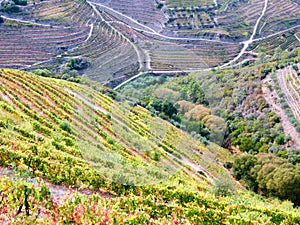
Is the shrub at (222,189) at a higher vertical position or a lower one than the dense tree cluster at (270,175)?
higher

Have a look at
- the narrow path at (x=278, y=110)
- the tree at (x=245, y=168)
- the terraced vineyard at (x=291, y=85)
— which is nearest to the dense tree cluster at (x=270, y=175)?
the tree at (x=245, y=168)

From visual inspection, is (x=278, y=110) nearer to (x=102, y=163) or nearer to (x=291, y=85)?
(x=291, y=85)

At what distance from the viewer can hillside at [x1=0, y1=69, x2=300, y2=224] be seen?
419 cm

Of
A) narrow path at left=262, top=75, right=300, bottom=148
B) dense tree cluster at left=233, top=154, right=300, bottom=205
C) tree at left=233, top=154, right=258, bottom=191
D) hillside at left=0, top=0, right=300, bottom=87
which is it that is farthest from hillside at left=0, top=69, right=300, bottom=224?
narrow path at left=262, top=75, right=300, bottom=148

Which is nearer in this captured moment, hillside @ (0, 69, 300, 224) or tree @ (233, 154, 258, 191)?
hillside @ (0, 69, 300, 224)

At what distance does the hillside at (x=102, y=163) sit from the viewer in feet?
13.7

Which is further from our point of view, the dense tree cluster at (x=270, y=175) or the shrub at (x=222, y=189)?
the dense tree cluster at (x=270, y=175)

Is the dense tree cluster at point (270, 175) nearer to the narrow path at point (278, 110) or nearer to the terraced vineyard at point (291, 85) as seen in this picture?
the narrow path at point (278, 110)

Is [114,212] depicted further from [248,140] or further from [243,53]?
[243,53]

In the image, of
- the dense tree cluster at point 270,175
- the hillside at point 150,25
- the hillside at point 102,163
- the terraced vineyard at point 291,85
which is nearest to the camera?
the hillside at point 102,163

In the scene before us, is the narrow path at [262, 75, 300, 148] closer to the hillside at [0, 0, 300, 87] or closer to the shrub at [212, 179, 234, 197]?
the hillside at [0, 0, 300, 87]

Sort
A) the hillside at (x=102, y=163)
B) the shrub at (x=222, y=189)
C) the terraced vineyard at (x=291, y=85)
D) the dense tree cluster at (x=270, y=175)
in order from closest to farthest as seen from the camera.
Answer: the hillside at (x=102, y=163)
the shrub at (x=222, y=189)
the dense tree cluster at (x=270, y=175)
the terraced vineyard at (x=291, y=85)

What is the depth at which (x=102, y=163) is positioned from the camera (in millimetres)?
4469

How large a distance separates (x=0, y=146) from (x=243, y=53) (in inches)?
1162
